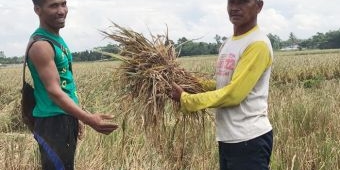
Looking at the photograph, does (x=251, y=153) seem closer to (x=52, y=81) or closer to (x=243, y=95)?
(x=243, y=95)

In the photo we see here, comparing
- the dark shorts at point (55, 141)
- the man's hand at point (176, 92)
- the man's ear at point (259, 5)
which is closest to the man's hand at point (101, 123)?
the dark shorts at point (55, 141)

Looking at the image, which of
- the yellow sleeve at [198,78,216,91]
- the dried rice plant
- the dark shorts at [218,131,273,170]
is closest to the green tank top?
the dried rice plant

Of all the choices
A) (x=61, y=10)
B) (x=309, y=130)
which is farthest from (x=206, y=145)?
(x=61, y=10)

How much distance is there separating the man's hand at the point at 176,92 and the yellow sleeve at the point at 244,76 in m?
0.34

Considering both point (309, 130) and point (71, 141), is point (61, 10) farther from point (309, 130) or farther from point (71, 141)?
point (309, 130)

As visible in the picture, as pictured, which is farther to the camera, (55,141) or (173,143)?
(173,143)

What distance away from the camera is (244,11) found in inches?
101

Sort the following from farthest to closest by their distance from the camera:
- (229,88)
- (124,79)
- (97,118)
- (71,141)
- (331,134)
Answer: (331,134) → (124,79) → (71,141) → (97,118) → (229,88)

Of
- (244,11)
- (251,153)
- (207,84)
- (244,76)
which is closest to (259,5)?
(244,11)

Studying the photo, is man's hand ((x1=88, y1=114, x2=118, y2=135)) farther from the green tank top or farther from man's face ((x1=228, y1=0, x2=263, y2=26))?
man's face ((x1=228, y1=0, x2=263, y2=26))

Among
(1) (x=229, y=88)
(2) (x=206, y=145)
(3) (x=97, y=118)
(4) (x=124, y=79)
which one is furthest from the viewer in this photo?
(2) (x=206, y=145)

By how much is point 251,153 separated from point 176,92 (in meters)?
0.60

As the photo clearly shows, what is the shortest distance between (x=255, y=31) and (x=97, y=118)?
3.23ft

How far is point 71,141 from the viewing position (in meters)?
2.85
